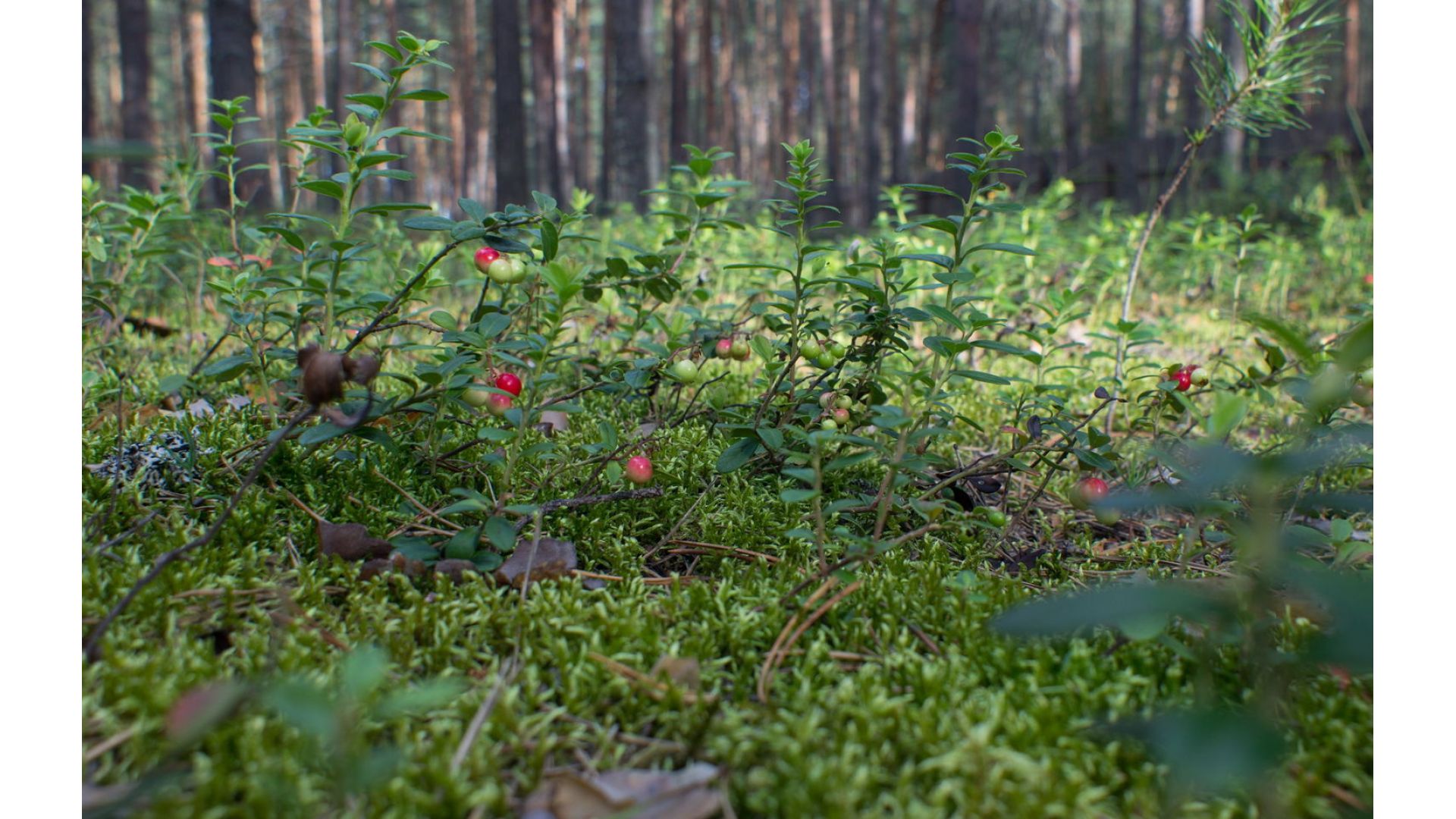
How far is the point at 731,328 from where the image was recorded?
2402 millimetres

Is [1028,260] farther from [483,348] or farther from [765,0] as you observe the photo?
[765,0]

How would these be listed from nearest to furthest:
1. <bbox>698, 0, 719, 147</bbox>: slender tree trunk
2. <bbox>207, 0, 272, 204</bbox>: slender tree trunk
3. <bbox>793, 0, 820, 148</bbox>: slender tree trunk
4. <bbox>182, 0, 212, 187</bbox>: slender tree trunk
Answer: <bbox>207, 0, 272, 204</bbox>: slender tree trunk < <bbox>182, 0, 212, 187</bbox>: slender tree trunk < <bbox>698, 0, 719, 147</bbox>: slender tree trunk < <bbox>793, 0, 820, 148</bbox>: slender tree trunk

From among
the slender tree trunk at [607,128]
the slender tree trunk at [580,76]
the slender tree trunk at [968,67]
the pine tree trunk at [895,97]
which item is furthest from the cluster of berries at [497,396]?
the slender tree trunk at [580,76]

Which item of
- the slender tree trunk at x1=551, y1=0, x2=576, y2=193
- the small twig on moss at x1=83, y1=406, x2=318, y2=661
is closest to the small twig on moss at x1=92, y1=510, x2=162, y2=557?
the small twig on moss at x1=83, y1=406, x2=318, y2=661

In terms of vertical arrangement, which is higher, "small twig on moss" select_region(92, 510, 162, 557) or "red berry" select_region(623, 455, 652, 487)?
"red berry" select_region(623, 455, 652, 487)

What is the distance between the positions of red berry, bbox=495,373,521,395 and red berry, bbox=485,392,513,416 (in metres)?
0.02

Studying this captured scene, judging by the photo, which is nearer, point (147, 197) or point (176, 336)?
point (147, 197)

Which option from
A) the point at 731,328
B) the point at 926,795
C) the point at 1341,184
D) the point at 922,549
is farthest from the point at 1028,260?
the point at 1341,184

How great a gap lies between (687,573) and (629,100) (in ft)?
27.2

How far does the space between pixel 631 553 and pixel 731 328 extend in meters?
0.81

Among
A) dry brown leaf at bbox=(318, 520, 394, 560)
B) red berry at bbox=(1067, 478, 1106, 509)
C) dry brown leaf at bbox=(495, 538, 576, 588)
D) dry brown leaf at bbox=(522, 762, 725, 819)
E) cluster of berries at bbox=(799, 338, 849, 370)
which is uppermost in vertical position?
cluster of berries at bbox=(799, 338, 849, 370)

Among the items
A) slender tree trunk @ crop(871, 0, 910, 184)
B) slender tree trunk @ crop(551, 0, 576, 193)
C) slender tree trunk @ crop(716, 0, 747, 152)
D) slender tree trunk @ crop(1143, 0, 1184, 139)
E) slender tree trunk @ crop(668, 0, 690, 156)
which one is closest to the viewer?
slender tree trunk @ crop(668, 0, 690, 156)

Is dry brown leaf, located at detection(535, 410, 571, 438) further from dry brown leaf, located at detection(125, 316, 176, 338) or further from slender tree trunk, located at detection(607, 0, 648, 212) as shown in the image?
slender tree trunk, located at detection(607, 0, 648, 212)

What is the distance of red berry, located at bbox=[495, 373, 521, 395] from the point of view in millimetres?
1847
